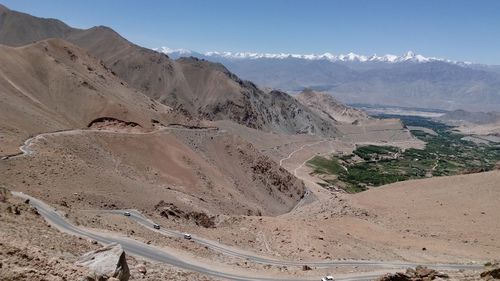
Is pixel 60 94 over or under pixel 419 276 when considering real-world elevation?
over

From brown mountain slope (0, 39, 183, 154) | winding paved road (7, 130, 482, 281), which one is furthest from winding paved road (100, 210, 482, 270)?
brown mountain slope (0, 39, 183, 154)

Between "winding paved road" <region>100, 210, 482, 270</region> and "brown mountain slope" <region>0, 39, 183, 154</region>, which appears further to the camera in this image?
"brown mountain slope" <region>0, 39, 183, 154</region>

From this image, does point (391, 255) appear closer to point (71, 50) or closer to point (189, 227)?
point (189, 227)

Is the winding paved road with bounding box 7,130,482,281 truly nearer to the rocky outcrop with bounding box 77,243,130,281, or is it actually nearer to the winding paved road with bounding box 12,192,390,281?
the winding paved road with bounding box 12,192,390,281

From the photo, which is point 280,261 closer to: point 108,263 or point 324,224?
point 324,224

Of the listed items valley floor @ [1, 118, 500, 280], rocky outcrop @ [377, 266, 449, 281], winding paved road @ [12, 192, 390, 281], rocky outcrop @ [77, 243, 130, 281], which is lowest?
valley floor @ [1, 118, 500, 280]

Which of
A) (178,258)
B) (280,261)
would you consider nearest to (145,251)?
(178,258)

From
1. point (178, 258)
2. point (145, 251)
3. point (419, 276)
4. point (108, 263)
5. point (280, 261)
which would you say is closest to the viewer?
point (108, 263)
